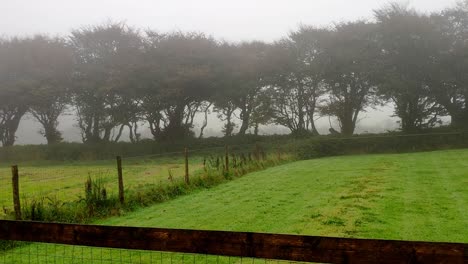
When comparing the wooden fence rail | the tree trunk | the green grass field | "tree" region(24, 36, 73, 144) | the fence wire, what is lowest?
the fence wire

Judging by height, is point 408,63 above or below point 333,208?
above

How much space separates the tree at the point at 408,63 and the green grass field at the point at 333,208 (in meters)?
15.9

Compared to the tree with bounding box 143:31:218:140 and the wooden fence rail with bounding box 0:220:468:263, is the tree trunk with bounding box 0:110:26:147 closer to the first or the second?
the tree with bounding box 143:31:218:140

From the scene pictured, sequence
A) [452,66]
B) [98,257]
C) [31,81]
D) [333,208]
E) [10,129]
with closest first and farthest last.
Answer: [98,257] < [333,208] < [452,66] < [31,81] < [10,129]

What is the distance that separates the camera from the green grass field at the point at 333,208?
814 cm

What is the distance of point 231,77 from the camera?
36.5 m

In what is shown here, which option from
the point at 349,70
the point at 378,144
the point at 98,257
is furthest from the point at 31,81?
the point at 98,257

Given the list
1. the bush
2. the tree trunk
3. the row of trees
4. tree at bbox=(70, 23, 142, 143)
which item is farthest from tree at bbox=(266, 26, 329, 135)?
the tree trunk

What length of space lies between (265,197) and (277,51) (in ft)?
83.4

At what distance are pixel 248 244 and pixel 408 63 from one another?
31.7m

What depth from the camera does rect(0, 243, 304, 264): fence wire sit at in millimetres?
6820

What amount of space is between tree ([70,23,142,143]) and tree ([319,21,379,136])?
16.3 m

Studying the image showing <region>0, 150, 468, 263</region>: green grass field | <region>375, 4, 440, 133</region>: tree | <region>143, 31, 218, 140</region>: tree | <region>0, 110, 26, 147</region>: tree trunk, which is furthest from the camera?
<region>0, 110, 26, 147</region>: tree trunk

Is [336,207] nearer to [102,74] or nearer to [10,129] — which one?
[102,74]
